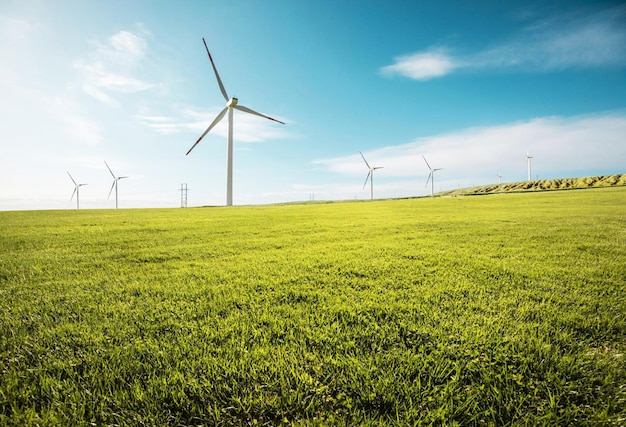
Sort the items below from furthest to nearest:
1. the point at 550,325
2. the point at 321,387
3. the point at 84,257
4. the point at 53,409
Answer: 1. the point at 84,257
2. the point at 550,325
3. the point at 321,387
4. the point at 53,409

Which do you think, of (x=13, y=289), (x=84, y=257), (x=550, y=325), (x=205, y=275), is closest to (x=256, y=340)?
(x=205, y=275)

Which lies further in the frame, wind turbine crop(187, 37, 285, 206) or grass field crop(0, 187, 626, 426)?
wind turbine crop(187, 37, 285, 206)

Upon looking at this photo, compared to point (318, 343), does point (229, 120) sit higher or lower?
higher

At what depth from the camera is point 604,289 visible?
5102 millimetres

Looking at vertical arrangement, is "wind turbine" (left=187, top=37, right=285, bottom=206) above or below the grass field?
above

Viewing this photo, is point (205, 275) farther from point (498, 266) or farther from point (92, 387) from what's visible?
→ point (498, 266)

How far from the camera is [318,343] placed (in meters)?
3.44

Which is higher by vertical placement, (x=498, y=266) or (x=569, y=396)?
(x=498, y=266)

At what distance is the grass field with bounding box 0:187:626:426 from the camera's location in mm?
2570

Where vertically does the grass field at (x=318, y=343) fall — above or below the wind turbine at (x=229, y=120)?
below

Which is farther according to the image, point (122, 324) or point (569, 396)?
point (122, 324)

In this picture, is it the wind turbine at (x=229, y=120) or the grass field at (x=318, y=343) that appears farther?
the wind turbine at (x=229, y=120)

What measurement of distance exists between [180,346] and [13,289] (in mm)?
4636

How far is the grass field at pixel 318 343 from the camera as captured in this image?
2.57m
